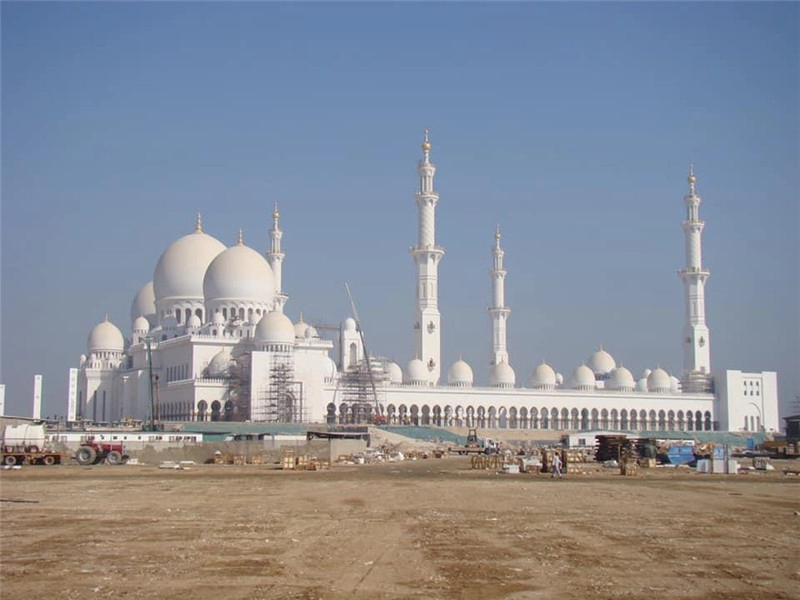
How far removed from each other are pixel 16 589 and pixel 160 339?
8224cm

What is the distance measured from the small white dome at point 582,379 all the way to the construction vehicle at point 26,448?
7000 cm

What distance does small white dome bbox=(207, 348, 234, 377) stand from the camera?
3349 inches

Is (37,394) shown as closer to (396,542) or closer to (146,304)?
(146,304)

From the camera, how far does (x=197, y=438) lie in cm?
5925

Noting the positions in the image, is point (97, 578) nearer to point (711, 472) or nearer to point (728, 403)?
point (711, 472)

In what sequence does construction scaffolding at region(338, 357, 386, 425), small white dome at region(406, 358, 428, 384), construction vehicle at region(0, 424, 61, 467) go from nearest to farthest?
construction vehicle at region(0, 424, 61, 467)
construction scaffolding at region(338, 357, 386, 425)
small white dome at region(406, 358, 428, 384)

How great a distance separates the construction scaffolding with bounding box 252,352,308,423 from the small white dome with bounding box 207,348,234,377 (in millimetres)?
4411

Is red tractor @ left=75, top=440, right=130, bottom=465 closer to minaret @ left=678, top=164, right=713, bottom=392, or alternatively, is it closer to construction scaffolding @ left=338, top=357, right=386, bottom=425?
construction scaffolding @ left=338, top=357, right=386, bottom=425

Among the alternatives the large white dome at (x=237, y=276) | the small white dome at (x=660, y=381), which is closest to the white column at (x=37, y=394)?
the large white dome at (x=237, y=276)

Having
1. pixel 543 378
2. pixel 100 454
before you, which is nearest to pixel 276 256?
pixel 543 378

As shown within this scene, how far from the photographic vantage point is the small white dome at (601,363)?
122m

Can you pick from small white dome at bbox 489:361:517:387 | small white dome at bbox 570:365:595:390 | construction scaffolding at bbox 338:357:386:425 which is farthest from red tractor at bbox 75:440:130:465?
small white dome at bbox 570:365:595:390

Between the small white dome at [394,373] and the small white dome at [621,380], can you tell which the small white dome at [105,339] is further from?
the small white dome at [621,380]

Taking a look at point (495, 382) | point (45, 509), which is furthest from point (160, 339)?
point (45, 509)
